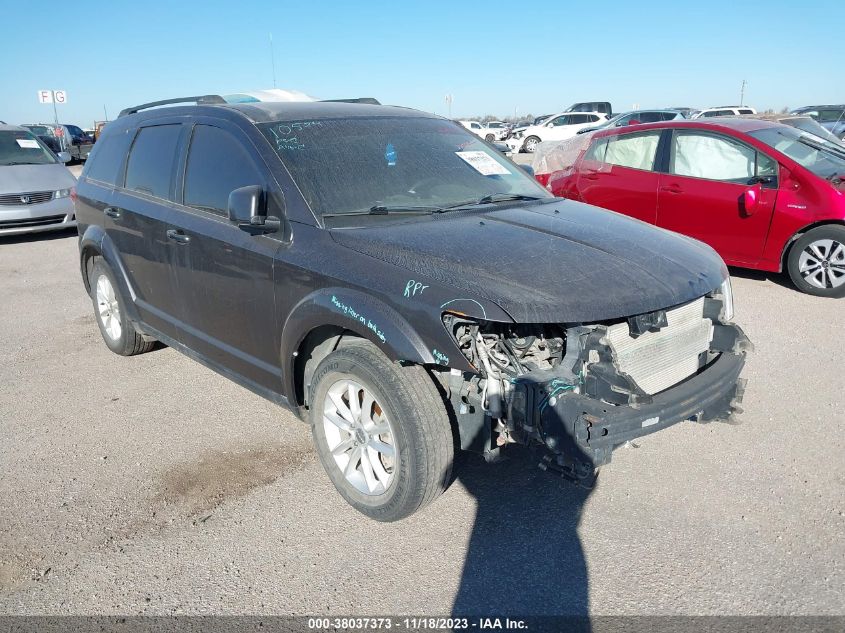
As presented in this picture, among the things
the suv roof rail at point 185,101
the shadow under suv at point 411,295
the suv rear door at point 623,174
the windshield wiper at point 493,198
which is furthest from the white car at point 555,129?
the shadow under suv at point 411,295

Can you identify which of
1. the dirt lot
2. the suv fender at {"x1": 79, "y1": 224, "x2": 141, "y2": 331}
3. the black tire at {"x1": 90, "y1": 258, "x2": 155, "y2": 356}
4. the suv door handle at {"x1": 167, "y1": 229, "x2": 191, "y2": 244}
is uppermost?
the suv door handle at {"x1": 167, "y1": 229, "x2": 191, "y2": 244}

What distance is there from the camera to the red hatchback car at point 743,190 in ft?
21.6

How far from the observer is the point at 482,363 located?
2709 mm

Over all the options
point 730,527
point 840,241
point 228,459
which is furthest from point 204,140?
point 840,241

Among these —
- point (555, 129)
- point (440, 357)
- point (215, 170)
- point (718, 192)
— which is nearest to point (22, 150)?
point (215, 170)

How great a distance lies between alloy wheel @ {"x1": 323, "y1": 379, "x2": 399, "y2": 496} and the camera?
9.99 feet

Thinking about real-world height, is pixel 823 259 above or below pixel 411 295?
below

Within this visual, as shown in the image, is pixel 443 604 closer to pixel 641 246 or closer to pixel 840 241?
pixel 641 246

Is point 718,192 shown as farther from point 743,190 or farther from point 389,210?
point 389,210

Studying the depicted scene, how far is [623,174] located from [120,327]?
220 inches

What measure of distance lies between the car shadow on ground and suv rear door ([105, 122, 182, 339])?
2.23 m

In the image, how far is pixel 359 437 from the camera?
3.15 m

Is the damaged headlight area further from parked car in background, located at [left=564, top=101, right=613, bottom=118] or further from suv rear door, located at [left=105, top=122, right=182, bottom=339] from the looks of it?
parked car in background, located at [left=564, top=101, right=613, bottom=118]

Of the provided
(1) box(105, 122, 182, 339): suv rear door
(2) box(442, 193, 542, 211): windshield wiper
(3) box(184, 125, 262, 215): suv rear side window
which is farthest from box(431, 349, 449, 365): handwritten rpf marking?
(1) box(105, 122, 182, 339): suv rear door
